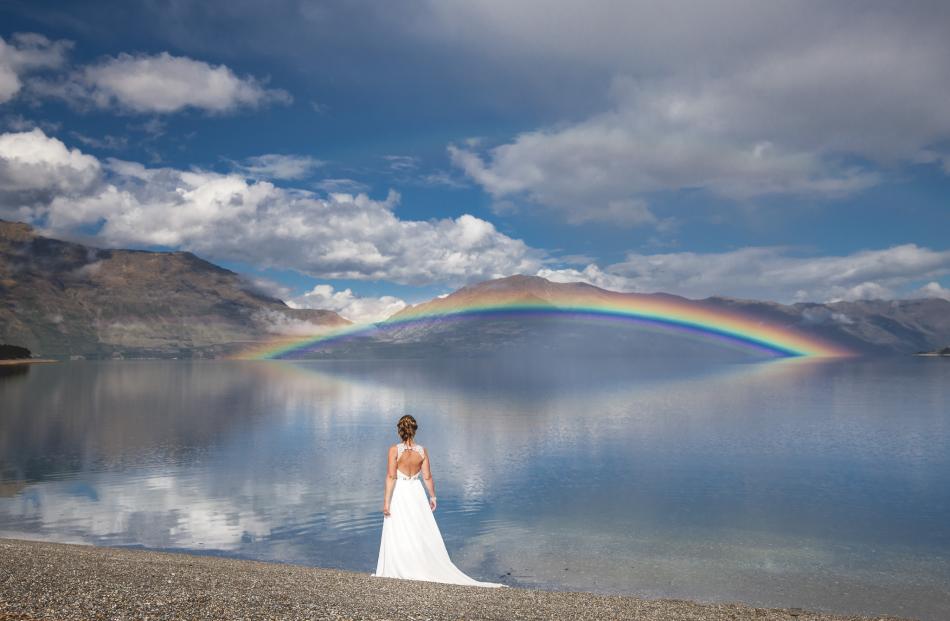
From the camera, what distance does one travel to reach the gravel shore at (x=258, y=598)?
47.4 ft

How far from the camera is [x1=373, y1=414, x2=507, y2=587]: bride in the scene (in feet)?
63.3

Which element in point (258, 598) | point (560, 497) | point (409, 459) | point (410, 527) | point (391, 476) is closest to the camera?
point (258, 598)

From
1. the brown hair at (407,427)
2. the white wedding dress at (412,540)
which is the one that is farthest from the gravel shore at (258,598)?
the brown hair at (407,427)

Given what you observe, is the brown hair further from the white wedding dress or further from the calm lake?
the calm lake

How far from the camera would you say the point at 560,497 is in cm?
4012

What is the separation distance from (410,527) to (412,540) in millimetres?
465

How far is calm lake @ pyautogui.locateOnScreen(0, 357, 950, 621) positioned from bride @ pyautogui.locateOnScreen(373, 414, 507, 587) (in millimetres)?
5781

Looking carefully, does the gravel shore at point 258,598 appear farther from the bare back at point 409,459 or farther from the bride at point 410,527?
the bare back at point 409,459

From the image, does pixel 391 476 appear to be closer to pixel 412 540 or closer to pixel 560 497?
pixel 412 540

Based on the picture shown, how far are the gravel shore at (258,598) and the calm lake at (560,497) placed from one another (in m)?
5.94

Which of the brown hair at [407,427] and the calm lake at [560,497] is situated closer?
the brown hair at [407,427]

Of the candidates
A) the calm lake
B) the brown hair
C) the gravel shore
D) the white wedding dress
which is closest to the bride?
the white wedding dress

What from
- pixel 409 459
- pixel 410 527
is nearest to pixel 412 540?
pixel 410 527

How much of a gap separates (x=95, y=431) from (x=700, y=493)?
62.3 metres
